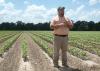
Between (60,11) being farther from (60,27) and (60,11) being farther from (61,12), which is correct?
(60,27)

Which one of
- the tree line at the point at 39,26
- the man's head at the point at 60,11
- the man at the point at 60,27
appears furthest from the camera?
the tree line at the point at 39,26

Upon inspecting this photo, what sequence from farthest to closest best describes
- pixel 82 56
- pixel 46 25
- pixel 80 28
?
pixel 46 25 → pixel 80 28 → pixel 82 56

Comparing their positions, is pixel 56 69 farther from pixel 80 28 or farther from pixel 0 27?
pixel 0 27

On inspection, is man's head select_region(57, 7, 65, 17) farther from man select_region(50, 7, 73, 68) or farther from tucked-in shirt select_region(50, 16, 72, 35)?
tucked-in shirt select_region(50, 16, 72, 35)

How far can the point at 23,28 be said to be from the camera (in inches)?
5394

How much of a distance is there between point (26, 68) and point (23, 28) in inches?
4993

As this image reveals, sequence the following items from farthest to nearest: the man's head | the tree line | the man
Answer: the tree line → the man → the man's head

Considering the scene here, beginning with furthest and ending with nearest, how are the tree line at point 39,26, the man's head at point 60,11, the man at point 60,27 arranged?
the tree line at point 39,26
the man at point 60,27
the man's head at point 60,11

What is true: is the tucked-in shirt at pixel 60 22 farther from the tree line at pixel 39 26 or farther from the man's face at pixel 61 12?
the tree line at pixel 39 26

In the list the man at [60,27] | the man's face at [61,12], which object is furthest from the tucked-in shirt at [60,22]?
the man's face at [61,12]

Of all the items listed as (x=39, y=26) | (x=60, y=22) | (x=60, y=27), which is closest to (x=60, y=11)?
(x=60, y=22)

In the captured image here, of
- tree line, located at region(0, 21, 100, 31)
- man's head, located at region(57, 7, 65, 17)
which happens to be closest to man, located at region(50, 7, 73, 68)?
man's head, located at region(57, 7, 65, 17)

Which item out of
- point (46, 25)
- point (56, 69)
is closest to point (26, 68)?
point (56, 69)

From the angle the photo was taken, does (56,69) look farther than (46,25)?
No
